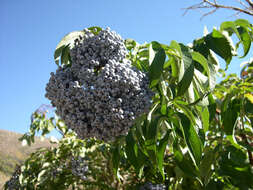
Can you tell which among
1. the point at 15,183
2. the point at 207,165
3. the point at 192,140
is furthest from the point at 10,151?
the point at 192,140

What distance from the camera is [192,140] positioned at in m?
1.24

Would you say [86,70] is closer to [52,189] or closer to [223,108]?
[223,108]

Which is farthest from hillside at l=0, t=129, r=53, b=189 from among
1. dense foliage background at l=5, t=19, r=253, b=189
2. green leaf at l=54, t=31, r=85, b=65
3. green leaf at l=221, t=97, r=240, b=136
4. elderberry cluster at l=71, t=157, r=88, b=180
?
green leaf at l=221, t=97, r=240, b=136

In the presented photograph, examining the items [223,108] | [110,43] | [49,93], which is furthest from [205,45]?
[49,93]

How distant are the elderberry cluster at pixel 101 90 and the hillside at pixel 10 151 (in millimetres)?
8723

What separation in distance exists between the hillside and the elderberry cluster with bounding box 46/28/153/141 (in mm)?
8723

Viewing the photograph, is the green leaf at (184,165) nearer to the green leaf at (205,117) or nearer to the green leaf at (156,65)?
the green leaf at (205,117)

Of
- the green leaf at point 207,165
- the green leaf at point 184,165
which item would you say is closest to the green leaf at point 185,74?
the green leaf at point 184,165

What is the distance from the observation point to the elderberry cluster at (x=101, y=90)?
146 centimetres

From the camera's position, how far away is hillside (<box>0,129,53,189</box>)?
32.5ft

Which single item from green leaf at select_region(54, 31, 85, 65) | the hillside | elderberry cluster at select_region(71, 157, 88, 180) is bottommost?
elderberry cluster at select_region(71, 157, 88, 180)

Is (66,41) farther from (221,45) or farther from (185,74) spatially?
(221,45)

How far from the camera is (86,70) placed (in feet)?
5.14

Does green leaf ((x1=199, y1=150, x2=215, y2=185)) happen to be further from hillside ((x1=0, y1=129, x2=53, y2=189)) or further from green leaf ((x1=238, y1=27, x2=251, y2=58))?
hillside ((x1=0, y1=129, x2=53, y2=189))
